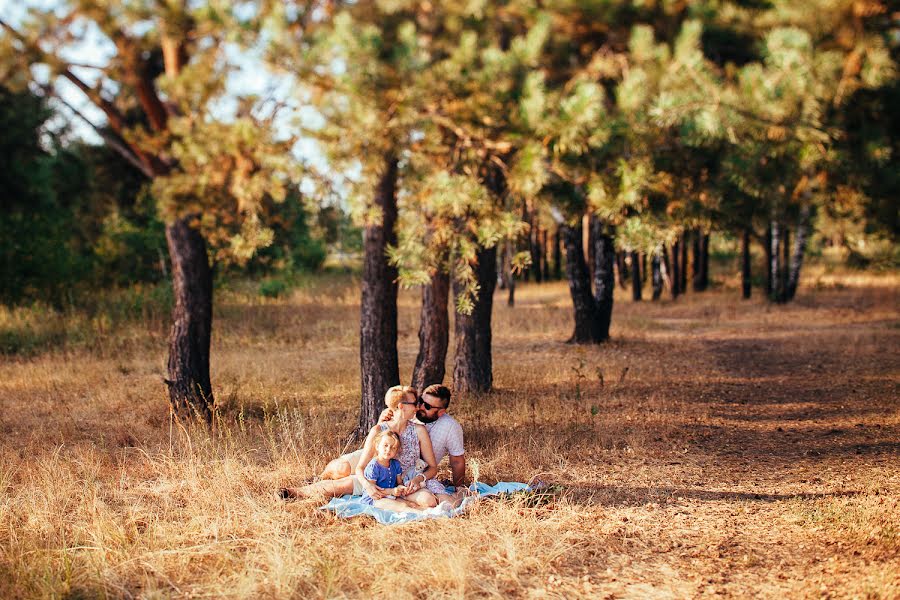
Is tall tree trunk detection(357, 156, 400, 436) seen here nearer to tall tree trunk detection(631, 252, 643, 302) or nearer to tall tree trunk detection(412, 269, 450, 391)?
tall tree trunk detection(412, 269, 450, 391)

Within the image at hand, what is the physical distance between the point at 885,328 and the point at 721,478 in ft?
42.7

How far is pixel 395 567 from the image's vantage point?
4695 millimetres

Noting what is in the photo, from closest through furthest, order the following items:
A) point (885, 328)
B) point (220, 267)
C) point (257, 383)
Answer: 1. point (257, 383)
2. point (885, 328)
3. point (220, 267)

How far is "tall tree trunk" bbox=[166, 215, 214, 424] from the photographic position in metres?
8.80

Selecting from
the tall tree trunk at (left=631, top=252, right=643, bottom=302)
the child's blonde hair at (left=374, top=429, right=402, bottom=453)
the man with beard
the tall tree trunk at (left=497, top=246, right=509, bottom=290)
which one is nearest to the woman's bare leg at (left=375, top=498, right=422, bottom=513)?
the child's blonde hair at (left=374, top=429, right=402, bottom=453)

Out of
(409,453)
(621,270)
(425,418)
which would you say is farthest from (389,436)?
(621,270)

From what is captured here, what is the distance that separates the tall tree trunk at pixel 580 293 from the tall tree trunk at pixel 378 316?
749 cm

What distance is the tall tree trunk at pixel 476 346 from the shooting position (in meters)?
10.5

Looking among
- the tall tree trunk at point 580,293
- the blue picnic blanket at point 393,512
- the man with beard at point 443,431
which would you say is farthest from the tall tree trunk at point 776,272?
the blue picnic blanket at point 393,512

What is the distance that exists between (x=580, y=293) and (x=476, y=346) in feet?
16.9

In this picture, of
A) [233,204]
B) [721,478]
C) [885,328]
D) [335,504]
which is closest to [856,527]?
[721,478]

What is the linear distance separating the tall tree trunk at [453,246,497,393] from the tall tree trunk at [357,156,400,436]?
9.20 ft

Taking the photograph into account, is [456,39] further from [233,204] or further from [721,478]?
[721,478]

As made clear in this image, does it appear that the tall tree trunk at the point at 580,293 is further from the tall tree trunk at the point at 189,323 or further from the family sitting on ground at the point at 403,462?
the family sitting on ground at the point at 403,462
